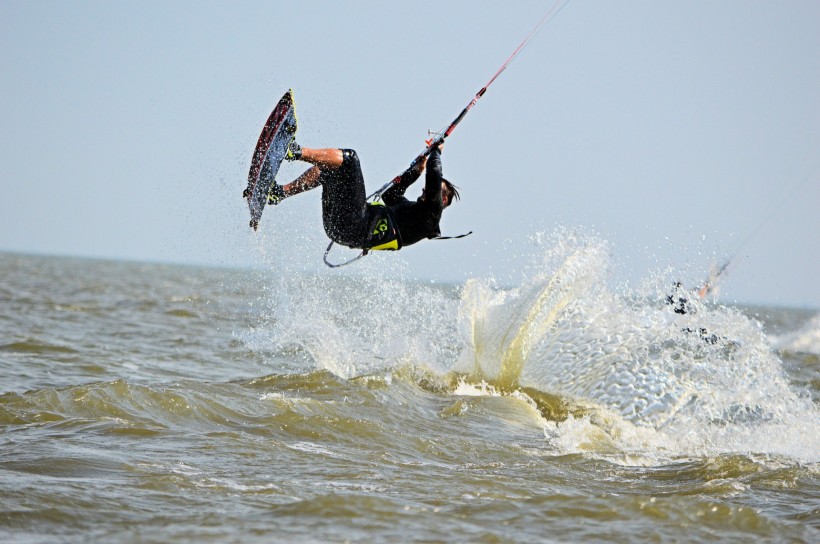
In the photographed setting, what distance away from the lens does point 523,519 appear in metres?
4.36

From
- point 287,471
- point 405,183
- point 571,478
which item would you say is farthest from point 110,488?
point 405,183

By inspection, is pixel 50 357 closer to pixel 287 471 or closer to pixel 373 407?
pixel 373 407

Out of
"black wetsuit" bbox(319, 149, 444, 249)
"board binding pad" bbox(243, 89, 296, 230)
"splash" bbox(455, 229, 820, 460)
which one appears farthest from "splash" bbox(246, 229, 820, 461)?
"board binding pad" bbox(243, 89, 296, 230)

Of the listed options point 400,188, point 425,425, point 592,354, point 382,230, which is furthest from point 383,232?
point 592,354

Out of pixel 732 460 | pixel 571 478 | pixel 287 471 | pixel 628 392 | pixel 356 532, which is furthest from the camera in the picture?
pixel 628 392

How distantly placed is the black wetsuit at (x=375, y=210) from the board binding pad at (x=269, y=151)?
462 millimetres

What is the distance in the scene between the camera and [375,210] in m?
7.26

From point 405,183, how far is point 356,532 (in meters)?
4.29

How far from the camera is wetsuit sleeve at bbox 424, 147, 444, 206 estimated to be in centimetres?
703

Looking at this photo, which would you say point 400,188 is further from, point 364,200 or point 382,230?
point 364,200

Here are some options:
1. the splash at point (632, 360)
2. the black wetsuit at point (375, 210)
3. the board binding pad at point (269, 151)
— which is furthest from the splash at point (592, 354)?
the board binding pad at point (269, 151)

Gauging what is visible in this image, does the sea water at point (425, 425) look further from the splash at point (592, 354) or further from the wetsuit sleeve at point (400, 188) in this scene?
the wetsuit sleeve at point (400, 188)

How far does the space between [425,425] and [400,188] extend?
7.34 ft

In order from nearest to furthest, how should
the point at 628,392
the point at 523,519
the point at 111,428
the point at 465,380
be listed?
1. the point at 523,519
2. the point at 111,428
3. the point at 628,392
4. the point at 465,380
